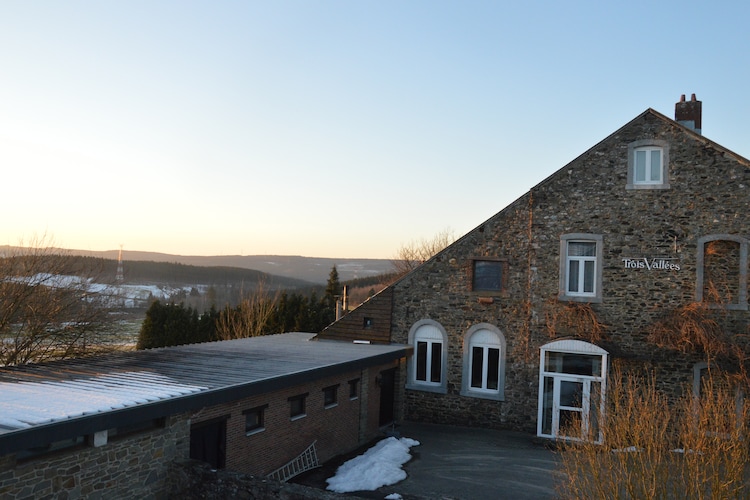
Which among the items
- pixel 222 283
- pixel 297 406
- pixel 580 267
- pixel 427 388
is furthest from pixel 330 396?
pixel 222 283

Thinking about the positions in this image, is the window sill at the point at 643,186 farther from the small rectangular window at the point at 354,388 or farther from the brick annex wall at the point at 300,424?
the small rectangular window at the point at 354,388

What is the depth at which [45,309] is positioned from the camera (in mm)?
17656

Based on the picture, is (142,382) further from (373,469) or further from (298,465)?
(373,469)

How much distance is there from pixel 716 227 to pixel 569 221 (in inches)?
138

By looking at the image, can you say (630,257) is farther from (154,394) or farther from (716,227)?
(154,394)

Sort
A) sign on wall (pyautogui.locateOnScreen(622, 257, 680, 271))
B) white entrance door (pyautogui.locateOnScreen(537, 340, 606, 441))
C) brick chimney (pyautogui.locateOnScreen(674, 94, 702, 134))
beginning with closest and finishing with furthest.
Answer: sign on wall (pyautogui.locateOnScreen(622, 257, 680, 271))
white entrance door (pyautogui.locateOnScreen(537, 340, 606, 441))
brick chimney (pyautogui.locateOnScreen(674, 94, 702, 134))

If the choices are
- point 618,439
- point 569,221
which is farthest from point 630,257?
point 618,439

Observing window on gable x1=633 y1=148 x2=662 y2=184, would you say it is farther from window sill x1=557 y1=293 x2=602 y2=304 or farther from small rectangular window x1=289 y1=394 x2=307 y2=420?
small rectangular window x1=289 y1=394 x2=307 y2=420

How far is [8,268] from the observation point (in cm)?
1775

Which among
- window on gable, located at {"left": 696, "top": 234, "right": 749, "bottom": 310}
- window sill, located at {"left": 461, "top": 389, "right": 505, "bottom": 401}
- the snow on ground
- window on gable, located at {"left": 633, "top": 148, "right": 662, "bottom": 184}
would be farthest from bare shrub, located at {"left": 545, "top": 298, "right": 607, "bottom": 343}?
the snow on ground

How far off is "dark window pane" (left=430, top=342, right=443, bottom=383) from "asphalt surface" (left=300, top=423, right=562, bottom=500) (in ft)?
4.99

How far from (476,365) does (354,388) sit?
405cm

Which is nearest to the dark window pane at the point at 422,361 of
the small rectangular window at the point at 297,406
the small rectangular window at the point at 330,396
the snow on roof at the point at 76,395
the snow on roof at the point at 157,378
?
the snow on roof at the point at 157,378

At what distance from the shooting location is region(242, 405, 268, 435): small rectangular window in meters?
11.0
